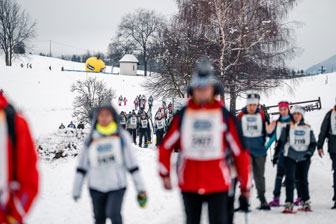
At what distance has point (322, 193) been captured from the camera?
816 cm

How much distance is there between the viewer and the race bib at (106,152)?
4.20 m

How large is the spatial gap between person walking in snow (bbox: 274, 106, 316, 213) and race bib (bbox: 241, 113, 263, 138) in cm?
67

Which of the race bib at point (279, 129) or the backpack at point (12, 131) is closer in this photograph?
the backpack at point (12, 131)

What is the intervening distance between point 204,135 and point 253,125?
298 centimetres

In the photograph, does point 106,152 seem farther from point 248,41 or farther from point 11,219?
point 248,41

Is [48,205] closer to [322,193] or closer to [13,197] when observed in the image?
[13,197]

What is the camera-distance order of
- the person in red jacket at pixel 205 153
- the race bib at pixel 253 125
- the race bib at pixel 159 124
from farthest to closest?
the race bib at pixel 159 124
the race bib at pixel 253 125
the person in red jacket at pixel 205 153

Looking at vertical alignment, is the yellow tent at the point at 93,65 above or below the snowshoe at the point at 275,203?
above

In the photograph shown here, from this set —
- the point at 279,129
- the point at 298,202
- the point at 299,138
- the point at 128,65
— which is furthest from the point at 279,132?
the point at 128,65

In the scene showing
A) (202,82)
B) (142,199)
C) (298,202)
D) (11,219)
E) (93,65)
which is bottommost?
(298,202)

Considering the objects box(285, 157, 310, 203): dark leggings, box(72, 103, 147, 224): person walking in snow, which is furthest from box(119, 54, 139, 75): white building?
box(72, 103, 147, 224): person walking in snow

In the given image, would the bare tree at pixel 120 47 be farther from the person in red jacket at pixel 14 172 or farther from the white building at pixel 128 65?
the person in red jacket at pixel 14 172

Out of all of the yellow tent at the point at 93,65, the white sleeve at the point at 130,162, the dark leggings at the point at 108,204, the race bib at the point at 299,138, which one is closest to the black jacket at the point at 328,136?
the race bib at the point at 299,138

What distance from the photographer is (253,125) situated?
20.1ft
